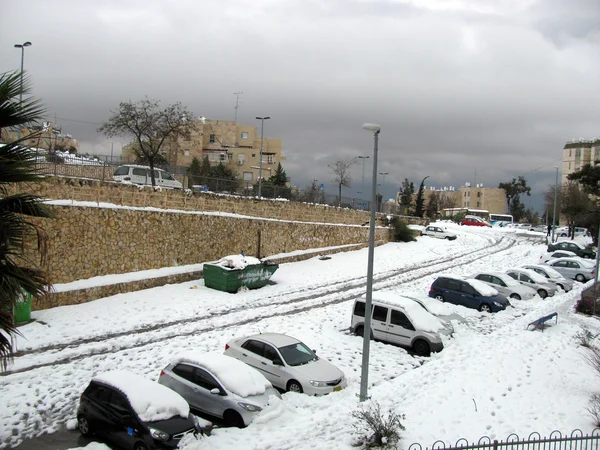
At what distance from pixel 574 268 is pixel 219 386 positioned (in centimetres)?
2945

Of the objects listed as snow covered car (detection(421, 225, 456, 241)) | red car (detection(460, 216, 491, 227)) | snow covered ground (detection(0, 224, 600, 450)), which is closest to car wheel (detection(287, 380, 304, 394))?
snow covered ground (detection(0, 224, 600, 450))

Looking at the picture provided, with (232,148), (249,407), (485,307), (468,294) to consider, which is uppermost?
(232,148)

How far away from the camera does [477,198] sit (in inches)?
5182

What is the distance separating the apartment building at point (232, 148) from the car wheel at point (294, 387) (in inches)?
2502

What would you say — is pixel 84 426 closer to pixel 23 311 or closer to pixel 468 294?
pixel 23 311

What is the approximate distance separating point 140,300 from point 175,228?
531cm

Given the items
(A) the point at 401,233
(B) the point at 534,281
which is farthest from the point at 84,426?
(A) the point at 401,233

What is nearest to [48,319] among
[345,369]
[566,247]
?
[345,369]

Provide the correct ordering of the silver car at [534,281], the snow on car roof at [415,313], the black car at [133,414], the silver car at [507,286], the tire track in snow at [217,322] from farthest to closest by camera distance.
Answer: the silver car at [534,281], the silver car at [507,286], the snow on car roof at [415,313], the tire track in snow at [217,322], the black car at [133,414]

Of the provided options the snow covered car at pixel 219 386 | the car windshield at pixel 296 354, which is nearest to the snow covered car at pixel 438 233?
the car windshield at pixel 296 354

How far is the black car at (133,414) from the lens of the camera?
29.0 ft

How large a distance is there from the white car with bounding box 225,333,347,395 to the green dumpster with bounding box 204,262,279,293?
30.5 ft

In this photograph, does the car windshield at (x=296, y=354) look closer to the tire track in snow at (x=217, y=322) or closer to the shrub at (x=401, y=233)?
the tire track in snow at (x=217, y=322)

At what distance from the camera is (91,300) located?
19.6m
